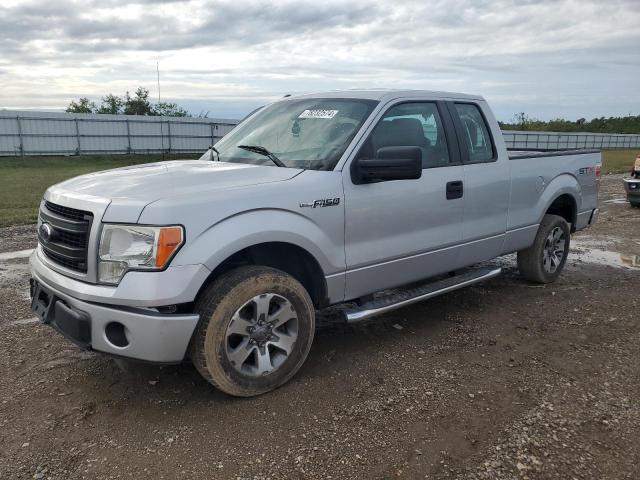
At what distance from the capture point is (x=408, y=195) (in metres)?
4.10

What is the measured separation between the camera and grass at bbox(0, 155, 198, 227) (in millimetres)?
10102

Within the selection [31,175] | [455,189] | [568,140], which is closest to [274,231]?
[455,189]

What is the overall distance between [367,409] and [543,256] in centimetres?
340

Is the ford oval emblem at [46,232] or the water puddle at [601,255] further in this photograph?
the water puddle at [601,255]

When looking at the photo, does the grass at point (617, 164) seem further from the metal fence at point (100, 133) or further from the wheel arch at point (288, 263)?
the wheel arch at point (288, 263)

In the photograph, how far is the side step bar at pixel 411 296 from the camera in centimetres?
387

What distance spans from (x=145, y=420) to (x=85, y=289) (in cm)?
84

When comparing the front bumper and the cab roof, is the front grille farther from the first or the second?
the cab roof

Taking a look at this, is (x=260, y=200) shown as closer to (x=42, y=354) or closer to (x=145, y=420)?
(x=145, y=420)

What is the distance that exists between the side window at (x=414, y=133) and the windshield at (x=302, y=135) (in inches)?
5.9

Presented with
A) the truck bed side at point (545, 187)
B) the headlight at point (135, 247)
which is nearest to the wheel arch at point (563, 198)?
the truck bed side at point (545, 187)

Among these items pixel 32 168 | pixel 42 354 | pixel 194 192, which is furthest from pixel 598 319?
pixel 32 168

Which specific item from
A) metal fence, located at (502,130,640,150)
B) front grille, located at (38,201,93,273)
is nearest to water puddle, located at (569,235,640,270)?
front grille, located at (38,201,93,273)

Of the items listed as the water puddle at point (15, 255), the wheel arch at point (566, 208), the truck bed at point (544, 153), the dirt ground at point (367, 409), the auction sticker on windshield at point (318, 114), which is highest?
the auction sticker on windshield at point (318, 114)
